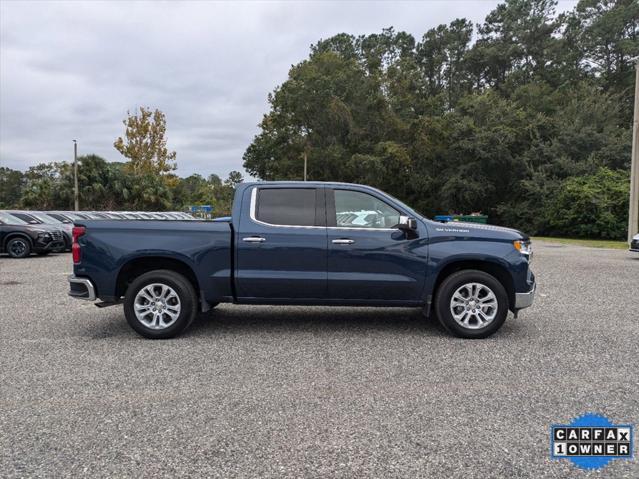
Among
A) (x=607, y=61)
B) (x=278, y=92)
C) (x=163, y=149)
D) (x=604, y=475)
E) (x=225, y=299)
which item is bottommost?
(x=604, y=475)

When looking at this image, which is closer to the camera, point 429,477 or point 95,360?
point 429,477

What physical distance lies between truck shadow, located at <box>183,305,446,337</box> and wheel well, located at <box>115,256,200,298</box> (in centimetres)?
73

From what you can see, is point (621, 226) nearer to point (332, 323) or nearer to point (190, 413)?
point (332, 323)

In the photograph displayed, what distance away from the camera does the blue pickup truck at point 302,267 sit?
5684 mm

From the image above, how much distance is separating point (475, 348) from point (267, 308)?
10.9 ft

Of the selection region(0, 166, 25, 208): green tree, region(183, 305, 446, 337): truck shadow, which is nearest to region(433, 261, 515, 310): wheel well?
region(183, 305, 446, 337): truck shadow

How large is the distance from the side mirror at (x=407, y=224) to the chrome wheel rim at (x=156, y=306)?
2.72 meters

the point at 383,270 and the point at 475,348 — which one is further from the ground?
the point at 383,270

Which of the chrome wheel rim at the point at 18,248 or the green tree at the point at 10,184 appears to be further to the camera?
the green tree at the point at 10,184

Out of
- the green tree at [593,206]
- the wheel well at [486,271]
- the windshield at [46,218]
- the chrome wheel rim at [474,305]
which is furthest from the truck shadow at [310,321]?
the green tree at [593,206]

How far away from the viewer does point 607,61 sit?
55.8m

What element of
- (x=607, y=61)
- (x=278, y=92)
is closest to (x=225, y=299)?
(x=278, y=92)

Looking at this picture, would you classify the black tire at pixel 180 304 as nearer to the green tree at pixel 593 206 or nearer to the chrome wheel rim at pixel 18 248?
the chrome wheel rim at pixel 18 248

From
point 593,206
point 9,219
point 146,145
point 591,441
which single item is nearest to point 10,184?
point 146,145
